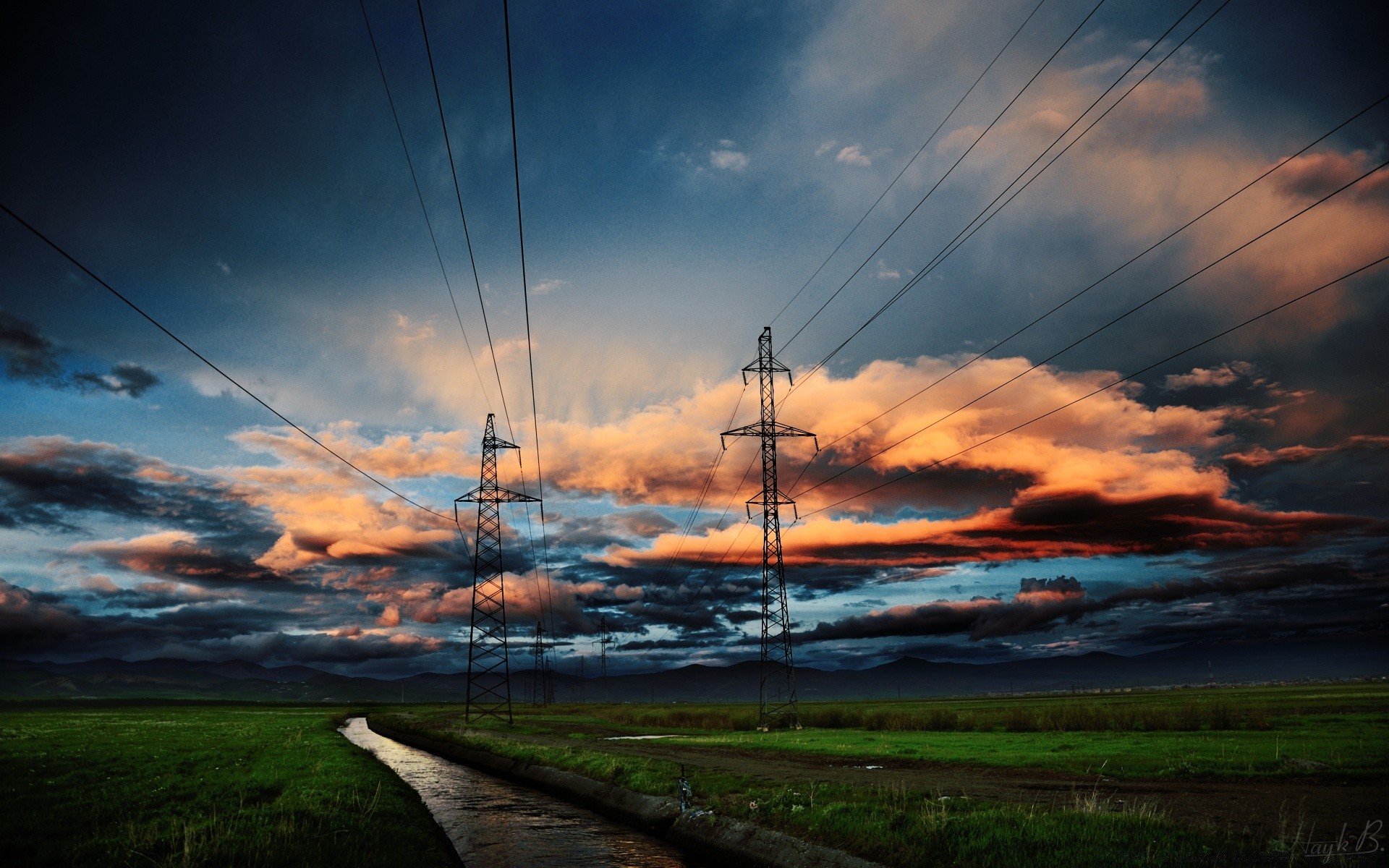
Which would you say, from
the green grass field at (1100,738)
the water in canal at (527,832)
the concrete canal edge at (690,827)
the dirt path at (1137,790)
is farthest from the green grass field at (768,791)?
the water in canal at (527,832)

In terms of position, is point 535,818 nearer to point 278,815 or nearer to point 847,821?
point 278,815

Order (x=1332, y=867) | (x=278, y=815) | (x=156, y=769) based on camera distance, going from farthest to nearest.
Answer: (x=156, y=769)
(x=278, y=815)
(x=1332, y=867)

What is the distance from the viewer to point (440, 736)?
6331 centimetres

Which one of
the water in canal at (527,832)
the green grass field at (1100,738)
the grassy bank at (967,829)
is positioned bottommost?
the green grass field at (1100,738)

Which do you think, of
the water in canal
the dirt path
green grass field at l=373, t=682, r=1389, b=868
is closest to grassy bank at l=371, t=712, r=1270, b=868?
green grass field at l=373, t=682, r=1389, b=868

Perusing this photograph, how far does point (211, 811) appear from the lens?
918 inches

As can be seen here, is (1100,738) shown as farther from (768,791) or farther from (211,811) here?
(211,811)

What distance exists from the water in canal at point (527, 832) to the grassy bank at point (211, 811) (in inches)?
47.4

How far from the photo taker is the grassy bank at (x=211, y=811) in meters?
16.0

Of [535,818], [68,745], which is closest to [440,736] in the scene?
[68,745]

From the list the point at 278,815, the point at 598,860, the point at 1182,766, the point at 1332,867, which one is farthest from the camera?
the point at 1182,766

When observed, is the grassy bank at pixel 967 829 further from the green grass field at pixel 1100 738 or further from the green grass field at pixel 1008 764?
the green grass field at pixel 1100 738

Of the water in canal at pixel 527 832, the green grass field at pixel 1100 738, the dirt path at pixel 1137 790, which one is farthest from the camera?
the green grass field at pixel 1100 738

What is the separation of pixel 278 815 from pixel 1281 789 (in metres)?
29.9
